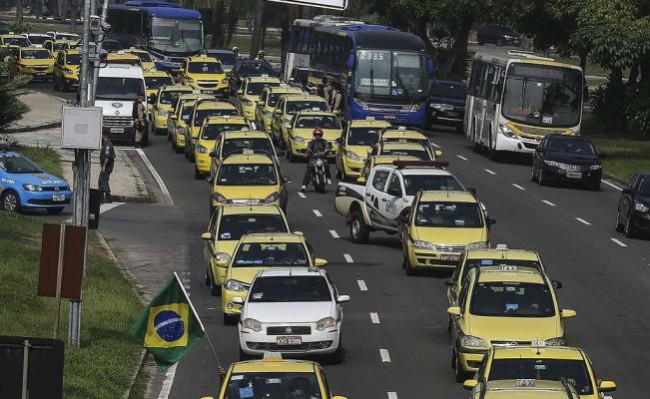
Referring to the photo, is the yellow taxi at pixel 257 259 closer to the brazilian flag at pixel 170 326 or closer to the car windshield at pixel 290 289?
the car windshield at pixel 290 289

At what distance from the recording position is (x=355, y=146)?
4909 centimetres

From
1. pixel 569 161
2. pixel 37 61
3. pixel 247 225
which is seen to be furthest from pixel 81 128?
pixel 37 61

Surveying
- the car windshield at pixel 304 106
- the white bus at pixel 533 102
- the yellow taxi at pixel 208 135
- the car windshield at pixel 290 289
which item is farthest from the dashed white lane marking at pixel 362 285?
the car windshield at pixel 304 106

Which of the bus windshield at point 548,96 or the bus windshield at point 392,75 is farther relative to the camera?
the bus windshield at point 392,75

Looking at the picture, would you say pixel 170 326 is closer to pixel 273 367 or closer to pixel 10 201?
pixel 273 367

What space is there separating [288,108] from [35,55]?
3681cm

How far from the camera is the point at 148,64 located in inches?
3127

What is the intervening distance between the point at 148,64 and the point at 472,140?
23.6 metres

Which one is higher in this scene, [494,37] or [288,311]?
[288,311]

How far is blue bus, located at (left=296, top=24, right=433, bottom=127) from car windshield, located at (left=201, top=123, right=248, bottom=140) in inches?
378

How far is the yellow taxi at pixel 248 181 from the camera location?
128 feet

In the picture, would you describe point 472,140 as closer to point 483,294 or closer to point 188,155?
point 188,155

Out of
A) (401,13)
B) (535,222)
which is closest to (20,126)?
(535,222)

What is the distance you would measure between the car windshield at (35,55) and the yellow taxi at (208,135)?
128 ft
